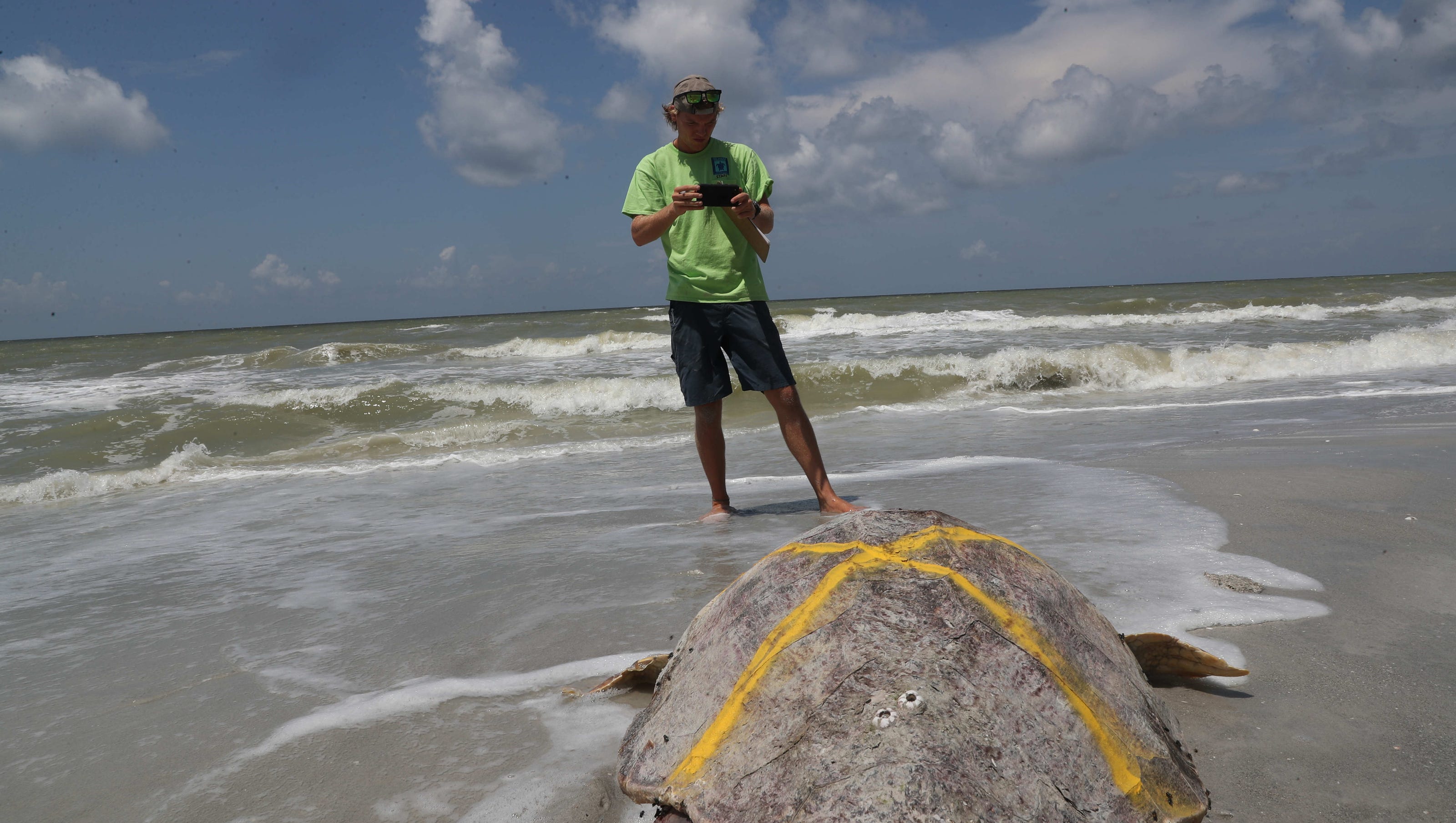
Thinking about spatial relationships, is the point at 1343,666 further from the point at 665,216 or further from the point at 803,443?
the point at 665,216

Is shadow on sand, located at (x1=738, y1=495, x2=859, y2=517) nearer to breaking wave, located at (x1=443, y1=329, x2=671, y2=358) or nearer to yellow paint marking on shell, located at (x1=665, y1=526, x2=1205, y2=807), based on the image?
yellow paint marking on shell, located at (x1=665, y1=526, x2=1205, y2=807)

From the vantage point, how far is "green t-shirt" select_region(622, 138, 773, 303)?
364cm

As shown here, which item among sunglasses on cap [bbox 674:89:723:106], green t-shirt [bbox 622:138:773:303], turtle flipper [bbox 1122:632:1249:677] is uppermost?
sunglasses on cap [bbox 674:89:723:106]

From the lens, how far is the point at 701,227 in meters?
3.64

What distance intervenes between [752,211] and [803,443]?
3.62 feet

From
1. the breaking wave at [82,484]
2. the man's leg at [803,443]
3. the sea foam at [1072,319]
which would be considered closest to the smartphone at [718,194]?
the man's leg at [803,443]

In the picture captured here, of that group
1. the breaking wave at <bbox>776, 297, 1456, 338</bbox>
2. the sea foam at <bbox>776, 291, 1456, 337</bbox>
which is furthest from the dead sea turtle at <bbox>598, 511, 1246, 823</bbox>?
the sea foam at <bbox>776, 291, 1456, 337</bbox>

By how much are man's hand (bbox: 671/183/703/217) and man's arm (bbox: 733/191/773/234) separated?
155mm

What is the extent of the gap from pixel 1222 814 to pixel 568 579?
7.56 feet

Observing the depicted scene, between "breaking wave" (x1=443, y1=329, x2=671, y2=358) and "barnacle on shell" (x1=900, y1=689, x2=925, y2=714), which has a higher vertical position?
"breaking wave" (x1=443, y1=329, x2=671, y2=358)

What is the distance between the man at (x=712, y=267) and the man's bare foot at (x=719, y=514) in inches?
17.6

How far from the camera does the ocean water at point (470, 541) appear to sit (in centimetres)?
207

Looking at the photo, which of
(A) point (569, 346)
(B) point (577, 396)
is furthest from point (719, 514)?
(A) point (569, 346)

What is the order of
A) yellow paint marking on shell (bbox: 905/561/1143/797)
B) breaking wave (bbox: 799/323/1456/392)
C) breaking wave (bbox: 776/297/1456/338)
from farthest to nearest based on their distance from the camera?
1. breaking wave (bbox: 776/297/1456/338)
2. breaking wave (bbox: 799/323/1456/392)
3. yellow paint marking on shell (bbox: 905/561/1143/797)
